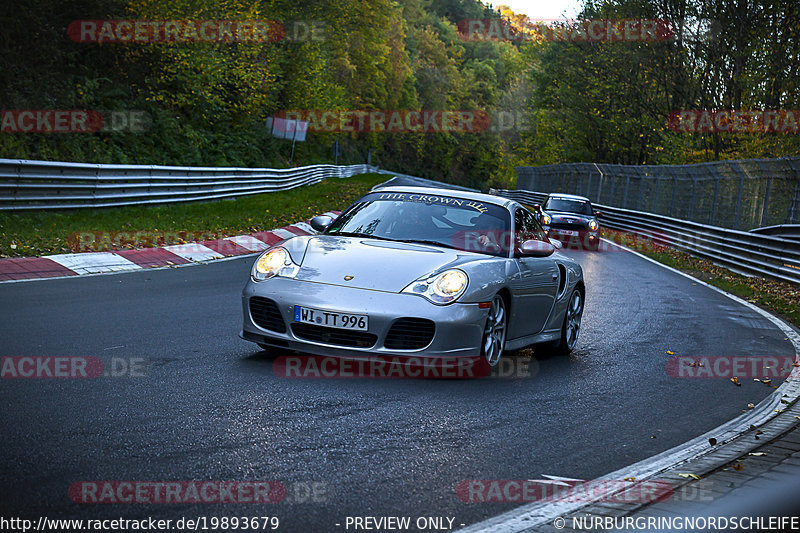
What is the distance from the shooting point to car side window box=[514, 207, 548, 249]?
7.98 meters

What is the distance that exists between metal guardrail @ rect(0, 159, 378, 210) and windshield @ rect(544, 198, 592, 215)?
910 centimetres

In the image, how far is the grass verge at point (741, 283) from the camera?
14.3m

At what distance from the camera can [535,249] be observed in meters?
7.64

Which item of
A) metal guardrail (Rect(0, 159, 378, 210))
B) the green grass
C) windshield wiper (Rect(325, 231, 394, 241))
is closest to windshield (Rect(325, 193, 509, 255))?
windshield wiper (Rect(325, 231, 394, 241))

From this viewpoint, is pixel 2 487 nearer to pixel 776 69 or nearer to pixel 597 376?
pixel 597 376

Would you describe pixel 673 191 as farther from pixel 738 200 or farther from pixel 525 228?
pixel 525 228

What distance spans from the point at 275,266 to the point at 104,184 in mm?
12097

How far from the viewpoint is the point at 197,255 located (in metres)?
15.3

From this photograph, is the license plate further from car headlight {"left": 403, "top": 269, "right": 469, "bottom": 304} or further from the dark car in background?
the dark car in background

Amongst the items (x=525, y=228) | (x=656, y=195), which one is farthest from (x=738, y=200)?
(x=525, y=228)

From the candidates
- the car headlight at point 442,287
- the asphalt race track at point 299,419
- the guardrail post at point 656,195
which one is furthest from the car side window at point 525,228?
the guardrail post at point 656,195

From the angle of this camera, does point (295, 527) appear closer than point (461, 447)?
Yes

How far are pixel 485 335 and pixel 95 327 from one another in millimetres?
3290

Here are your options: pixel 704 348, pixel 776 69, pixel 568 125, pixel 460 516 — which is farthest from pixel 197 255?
pixel 568 125
